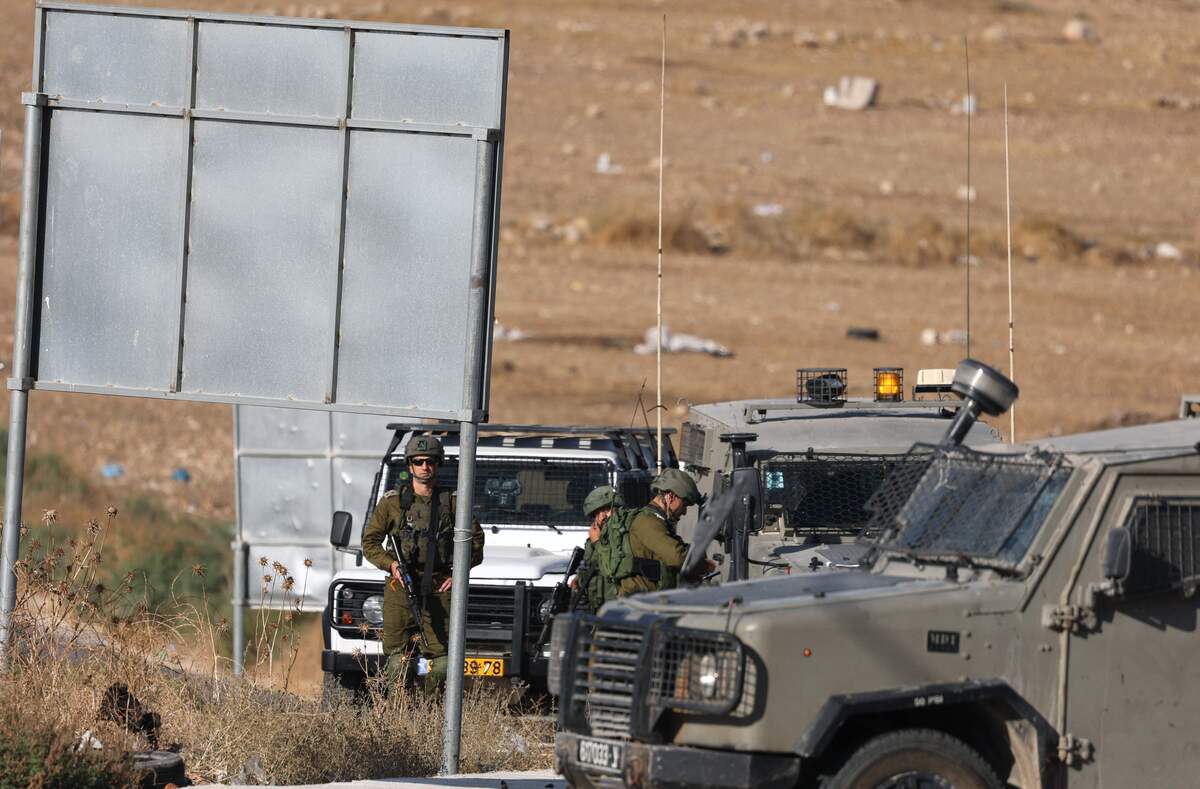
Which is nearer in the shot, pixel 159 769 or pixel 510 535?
pixel 159 769

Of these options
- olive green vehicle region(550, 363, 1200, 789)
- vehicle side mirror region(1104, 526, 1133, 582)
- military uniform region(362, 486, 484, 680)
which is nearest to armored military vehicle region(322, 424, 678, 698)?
military uniform region(362, 486, 484, 680)

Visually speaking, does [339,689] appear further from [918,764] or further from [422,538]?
[918,764]

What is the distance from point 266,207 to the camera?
945 cm

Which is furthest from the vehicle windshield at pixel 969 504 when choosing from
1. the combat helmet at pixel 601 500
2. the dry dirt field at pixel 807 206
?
the dry dirt field at pixel 807 206

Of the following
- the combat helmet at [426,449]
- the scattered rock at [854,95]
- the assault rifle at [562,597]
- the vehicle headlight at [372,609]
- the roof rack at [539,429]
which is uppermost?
the scattered rock at [854,95]

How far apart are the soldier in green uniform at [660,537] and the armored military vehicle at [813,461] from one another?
0.31 m

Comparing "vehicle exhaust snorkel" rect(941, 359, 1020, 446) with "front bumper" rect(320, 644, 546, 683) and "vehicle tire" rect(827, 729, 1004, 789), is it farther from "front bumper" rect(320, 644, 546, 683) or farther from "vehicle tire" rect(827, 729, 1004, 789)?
"front bumper" rect(320, 644, 546, 683)

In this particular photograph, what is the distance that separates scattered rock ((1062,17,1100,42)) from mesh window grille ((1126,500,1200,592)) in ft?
150

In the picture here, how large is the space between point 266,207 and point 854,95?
3729 centimetres

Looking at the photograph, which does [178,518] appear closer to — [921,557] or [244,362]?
[244,362]

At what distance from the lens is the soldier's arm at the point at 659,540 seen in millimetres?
10523

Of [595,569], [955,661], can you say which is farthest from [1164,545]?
[595,569]

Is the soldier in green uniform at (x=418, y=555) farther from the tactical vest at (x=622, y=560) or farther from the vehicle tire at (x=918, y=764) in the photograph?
the vehicle tire at (x=918, y=764)

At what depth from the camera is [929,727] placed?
24.6 feet
